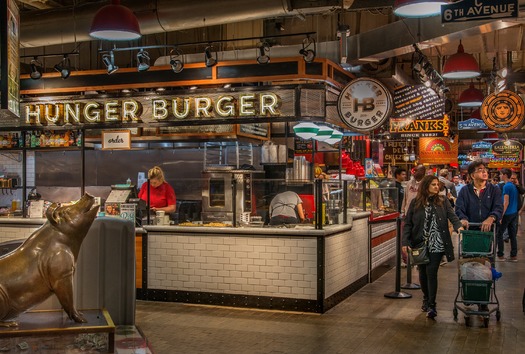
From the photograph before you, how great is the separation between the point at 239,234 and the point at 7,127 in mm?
5523

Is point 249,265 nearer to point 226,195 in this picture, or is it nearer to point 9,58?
point 226,195

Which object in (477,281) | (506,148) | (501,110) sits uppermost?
(501,110)

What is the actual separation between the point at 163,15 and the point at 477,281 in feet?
20.8

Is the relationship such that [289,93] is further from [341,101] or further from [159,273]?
[159,273]

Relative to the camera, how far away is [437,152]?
25250 millimetres

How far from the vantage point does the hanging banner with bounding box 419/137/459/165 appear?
2514 cm

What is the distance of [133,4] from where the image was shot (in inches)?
444

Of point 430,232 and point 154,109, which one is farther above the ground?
point 154,109

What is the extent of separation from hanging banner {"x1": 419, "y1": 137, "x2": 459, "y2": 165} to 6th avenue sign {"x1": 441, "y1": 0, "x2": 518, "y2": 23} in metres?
18.2

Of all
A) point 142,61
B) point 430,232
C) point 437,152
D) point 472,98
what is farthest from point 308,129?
point 437,152

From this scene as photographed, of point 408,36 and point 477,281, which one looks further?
point 408,36

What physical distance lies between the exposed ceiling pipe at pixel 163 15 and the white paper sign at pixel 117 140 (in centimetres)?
172

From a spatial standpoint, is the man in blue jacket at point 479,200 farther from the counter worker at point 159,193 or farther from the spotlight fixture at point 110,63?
the spotlight fixture at point 110,63

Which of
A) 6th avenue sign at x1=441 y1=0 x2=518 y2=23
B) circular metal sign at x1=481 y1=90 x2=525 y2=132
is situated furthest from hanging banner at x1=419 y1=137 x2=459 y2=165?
6th avenue sign at x1=441 y1=0 x2=518 y2=23
